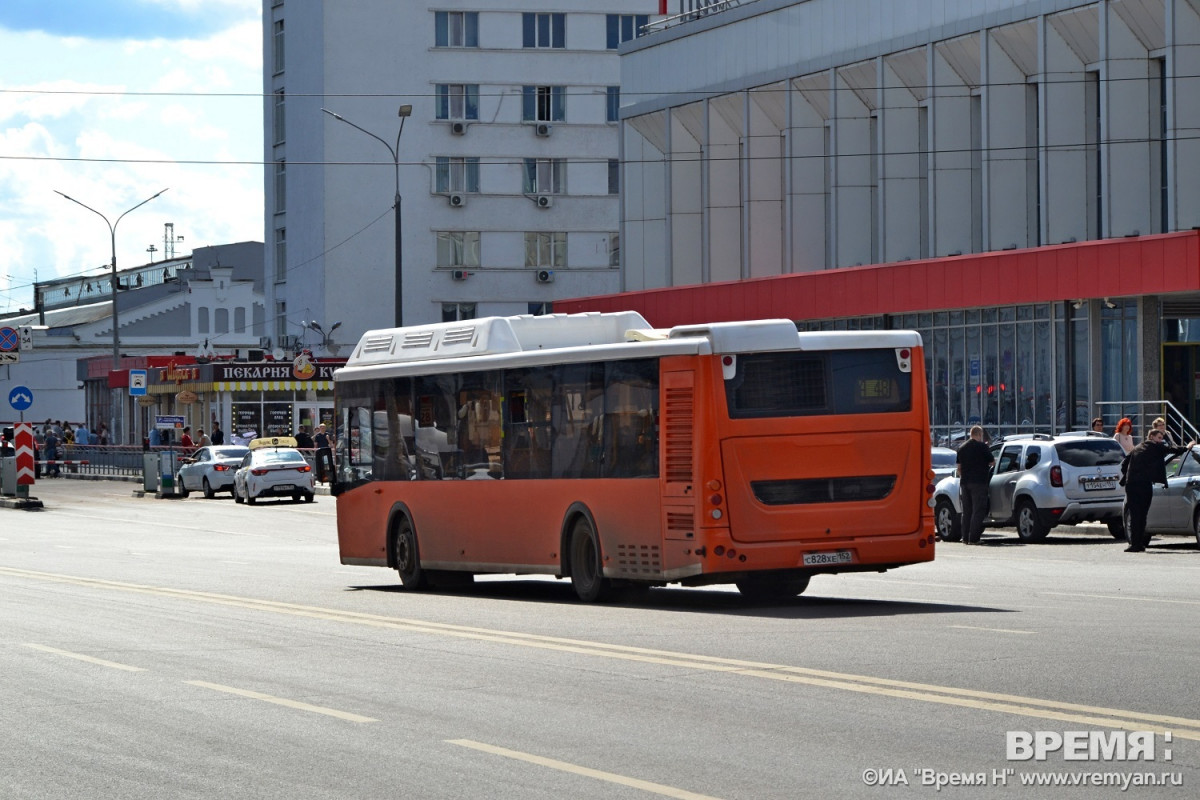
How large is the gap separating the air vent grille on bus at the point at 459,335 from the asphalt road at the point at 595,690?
278 centimetres

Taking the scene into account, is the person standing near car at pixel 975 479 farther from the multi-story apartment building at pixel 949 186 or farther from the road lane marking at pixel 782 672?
the road lane marking at pixel 782 672

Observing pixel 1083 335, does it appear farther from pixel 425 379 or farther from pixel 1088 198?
pixel 425 379

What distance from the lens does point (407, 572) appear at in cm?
2225

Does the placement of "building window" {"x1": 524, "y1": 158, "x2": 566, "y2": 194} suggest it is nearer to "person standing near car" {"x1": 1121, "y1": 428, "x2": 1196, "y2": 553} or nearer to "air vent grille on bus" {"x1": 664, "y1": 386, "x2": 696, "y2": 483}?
"person standing near car" {"x1": 1121, "y1": 428, "x2": 1196, "y2": 553}

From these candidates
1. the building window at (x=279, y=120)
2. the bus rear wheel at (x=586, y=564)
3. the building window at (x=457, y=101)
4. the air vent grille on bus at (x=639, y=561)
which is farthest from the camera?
the building window at (x=279, y=120)

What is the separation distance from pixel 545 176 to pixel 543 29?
21.0ft

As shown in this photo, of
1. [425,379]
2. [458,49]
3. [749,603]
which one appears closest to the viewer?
[749,603]

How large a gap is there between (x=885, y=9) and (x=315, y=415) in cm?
3223

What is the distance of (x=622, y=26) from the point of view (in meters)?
85.5

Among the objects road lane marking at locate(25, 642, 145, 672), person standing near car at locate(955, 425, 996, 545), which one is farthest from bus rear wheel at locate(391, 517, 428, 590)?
person standing near car at locate(955, 425, 996, 545)

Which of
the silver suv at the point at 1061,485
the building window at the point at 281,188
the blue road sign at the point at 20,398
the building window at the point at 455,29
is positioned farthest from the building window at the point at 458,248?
the silver suv at the point at 1061,485

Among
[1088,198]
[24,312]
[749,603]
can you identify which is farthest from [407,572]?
[24,312]

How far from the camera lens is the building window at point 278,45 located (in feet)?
285

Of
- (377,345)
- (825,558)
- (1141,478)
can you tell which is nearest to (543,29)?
(1141,478)
